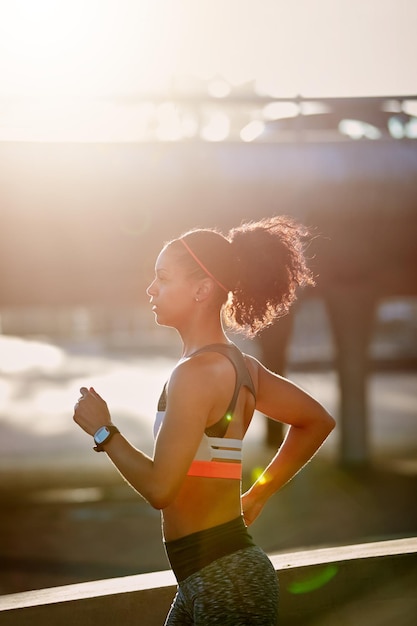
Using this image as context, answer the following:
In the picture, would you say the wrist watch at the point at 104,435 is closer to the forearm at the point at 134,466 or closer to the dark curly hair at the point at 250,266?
the forearm at the point at 134,466

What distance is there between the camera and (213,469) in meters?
3.01

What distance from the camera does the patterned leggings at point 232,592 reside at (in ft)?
9.73

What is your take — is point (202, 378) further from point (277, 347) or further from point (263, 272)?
point (277, 347)

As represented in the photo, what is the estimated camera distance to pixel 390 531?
15.9m

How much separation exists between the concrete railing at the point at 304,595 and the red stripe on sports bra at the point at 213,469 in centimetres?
120

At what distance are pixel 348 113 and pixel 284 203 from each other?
205 cm

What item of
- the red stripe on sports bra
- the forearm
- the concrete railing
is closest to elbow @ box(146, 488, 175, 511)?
the forearm

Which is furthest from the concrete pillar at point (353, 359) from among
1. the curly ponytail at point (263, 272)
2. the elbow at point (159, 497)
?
the elbow at point (159, 497)

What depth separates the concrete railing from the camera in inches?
153

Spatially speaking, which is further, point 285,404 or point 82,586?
point 82,586

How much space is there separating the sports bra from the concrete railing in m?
1.21

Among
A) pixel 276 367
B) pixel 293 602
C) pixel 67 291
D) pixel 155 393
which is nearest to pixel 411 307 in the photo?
pixel 155 393

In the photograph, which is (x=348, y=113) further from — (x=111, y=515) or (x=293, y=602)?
(x=293, y=602)

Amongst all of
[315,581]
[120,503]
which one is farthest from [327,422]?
[120,503]
